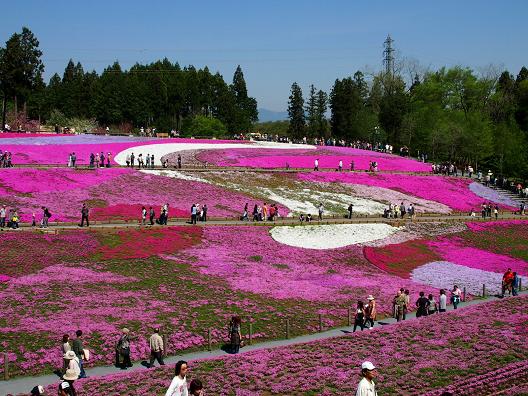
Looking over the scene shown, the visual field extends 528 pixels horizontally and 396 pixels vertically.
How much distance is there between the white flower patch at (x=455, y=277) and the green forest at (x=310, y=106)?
1903 inches

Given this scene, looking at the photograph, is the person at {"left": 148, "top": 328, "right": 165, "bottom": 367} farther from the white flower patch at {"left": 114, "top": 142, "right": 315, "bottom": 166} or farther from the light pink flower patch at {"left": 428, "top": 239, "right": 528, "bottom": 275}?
the white flower patch at {"left": 114, "top": 142, "right": 315, "bottom": 166}

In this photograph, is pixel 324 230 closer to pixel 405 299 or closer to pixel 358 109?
pixel 405 299

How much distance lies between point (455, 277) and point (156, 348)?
82.6 ft

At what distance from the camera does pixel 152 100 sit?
138 metres

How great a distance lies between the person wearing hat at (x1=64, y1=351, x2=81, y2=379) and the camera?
810 inches

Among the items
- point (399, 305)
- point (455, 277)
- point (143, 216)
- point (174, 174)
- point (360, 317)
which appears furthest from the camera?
point (174, 174)

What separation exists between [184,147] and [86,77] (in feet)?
259

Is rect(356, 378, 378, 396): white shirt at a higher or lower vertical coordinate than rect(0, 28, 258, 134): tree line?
lower

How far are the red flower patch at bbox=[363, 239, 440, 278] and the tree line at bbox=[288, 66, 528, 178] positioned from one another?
1790 inches

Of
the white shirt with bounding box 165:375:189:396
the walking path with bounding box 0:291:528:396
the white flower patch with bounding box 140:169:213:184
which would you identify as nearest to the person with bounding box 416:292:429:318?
the walking path with bounding box 0:291:528:396

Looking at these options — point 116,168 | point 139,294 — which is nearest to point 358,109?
point 116,168

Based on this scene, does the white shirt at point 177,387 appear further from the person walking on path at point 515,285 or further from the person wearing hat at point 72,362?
the person walking on path at point 515,285

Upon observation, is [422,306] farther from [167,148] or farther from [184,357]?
[167,148]

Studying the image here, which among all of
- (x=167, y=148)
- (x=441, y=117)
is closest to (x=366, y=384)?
(x=167, y=148)
